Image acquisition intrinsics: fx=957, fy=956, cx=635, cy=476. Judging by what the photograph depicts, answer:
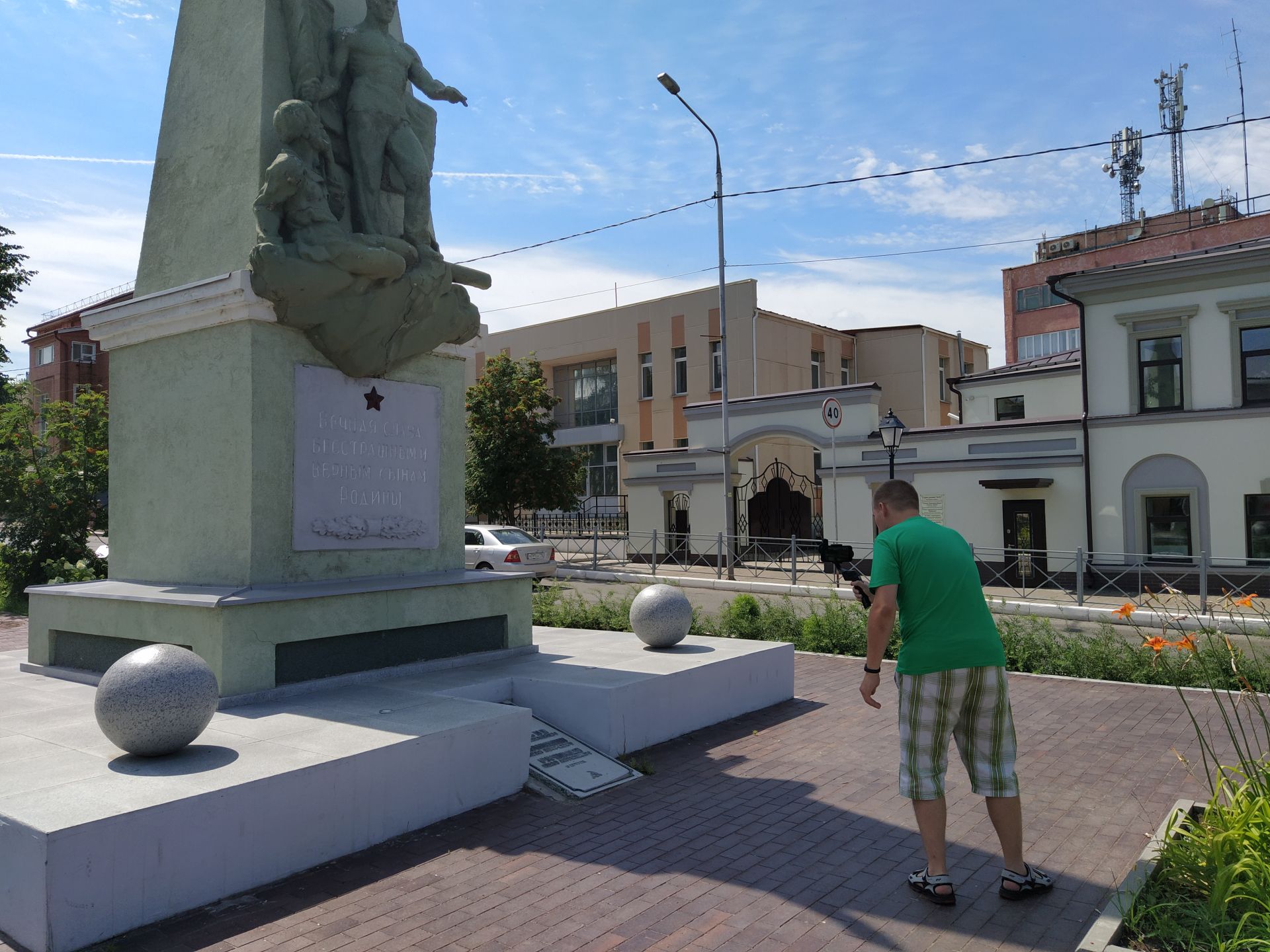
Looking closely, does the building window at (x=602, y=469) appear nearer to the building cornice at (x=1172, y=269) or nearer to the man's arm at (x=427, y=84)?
the building cornice at (x=1172, y=269)

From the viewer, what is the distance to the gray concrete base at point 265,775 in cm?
400

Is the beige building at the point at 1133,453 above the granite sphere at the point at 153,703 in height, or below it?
above

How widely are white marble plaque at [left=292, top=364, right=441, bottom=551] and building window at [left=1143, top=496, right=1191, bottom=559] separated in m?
18.3

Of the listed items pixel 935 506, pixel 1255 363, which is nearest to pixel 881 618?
pixel 1255 363

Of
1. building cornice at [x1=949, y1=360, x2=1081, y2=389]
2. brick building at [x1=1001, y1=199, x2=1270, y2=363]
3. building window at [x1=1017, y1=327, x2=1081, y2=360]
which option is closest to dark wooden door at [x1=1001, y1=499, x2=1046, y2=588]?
building cornice at [x1=949, y1=360, x2=1081, y2=389]

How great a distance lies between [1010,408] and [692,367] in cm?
1231

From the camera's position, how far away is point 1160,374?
2166cm

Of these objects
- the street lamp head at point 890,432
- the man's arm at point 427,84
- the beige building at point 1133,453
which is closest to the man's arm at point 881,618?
the man's arm at point 427,84

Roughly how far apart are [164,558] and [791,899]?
5.75m

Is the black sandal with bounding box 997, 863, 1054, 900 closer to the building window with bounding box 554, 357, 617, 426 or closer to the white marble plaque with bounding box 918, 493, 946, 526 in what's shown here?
the white marble plaque with bounding box 918, 493, 946, 526

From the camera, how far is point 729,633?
42.2 ft

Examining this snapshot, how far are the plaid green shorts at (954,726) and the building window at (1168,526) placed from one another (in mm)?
19316

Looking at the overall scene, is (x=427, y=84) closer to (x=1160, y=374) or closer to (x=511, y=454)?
(x=1160, y=374)

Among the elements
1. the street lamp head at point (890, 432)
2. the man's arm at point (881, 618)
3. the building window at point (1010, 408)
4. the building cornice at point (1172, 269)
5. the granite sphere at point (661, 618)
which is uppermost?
the building cornice at point (1172, 269)
